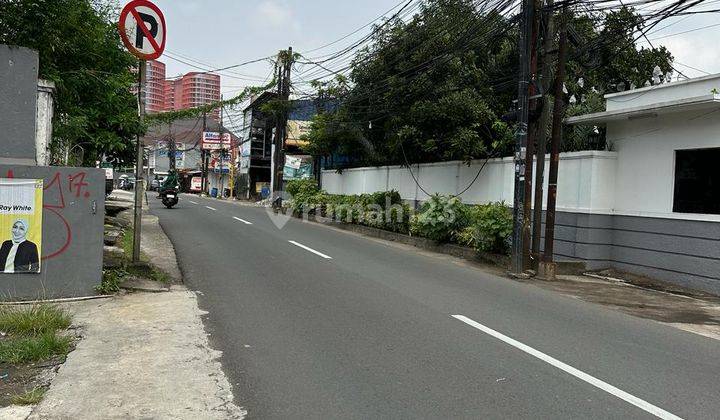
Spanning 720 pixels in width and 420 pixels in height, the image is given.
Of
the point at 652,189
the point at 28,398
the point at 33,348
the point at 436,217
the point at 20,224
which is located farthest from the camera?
the point at 436,217

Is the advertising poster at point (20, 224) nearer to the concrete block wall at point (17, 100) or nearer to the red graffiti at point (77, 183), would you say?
the red graffiti at point (77, 183)

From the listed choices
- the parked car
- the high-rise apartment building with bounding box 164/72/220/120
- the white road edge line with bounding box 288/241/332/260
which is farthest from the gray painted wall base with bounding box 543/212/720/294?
the parked car

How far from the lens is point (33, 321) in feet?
20.9

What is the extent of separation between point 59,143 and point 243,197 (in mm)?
44701

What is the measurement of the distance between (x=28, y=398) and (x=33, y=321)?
221cm

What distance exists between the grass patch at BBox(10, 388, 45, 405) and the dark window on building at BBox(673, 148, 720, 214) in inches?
459

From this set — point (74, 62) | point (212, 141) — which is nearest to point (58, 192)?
point (74, 62)

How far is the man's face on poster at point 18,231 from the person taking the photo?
24.7ft

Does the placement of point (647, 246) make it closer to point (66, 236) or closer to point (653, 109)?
point (653, 109)

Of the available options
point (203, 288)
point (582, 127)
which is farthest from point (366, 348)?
point (582, 127)

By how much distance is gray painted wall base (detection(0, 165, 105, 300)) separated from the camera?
7629 mm

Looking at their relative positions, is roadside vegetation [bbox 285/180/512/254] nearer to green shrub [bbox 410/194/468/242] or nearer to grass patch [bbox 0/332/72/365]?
green shrub [bbox 410/194/468/242]

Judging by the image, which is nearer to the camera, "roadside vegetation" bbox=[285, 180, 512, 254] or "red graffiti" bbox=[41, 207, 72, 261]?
"red graffiti" bbox=[41, 207, 72, 261]

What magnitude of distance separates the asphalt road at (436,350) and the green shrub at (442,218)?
523 centimetres
